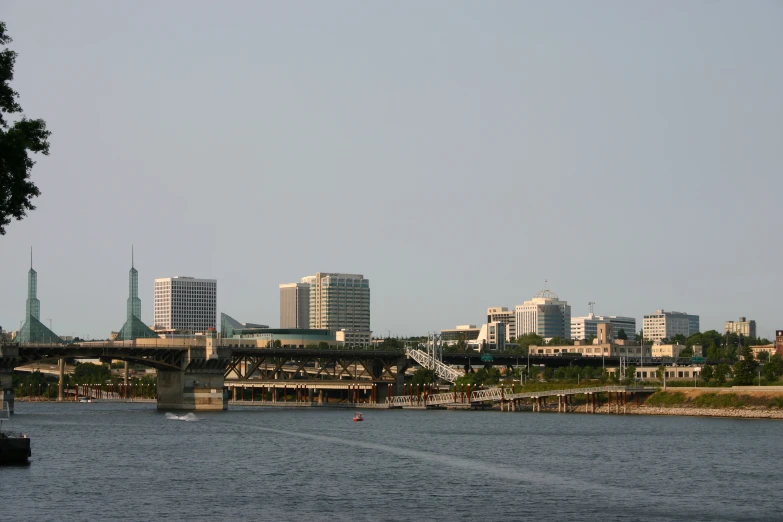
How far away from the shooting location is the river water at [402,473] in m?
72.0

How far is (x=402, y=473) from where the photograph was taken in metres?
93.9

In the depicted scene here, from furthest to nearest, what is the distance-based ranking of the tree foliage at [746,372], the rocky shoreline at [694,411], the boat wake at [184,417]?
the tree foliage at [746,372], the boat wake at [184,417], the rocky shoreline at [694,411]

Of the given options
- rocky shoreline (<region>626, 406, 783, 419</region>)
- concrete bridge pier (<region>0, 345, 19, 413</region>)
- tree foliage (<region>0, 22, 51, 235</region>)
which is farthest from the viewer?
concrete bridge pier (<region>0, 345, 19, 413</region>)

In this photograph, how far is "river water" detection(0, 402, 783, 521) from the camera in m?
72.0

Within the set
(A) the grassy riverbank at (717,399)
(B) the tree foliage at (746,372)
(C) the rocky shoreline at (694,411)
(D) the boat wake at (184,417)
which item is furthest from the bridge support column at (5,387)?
(B) the tree foliage at (746,372)

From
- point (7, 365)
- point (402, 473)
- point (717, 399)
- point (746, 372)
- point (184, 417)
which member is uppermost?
point (7, 365)

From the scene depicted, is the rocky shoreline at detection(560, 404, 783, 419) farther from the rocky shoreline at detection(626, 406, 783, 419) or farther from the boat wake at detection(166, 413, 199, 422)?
the boat wake at detection(166, 413, 199, 422)

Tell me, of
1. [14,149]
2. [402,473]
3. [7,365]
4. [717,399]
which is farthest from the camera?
[7,365]

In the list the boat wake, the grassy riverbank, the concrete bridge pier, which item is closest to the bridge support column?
the concrete bridge pier

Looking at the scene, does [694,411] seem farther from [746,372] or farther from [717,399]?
[746,372]

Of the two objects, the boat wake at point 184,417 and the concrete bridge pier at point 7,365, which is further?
the concrete bridge pier at point 7,365

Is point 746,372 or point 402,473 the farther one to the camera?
point 746,372

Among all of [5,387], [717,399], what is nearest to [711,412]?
[717,399]

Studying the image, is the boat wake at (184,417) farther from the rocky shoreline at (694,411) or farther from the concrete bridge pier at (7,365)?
the rocky shoreline at (694,411)
